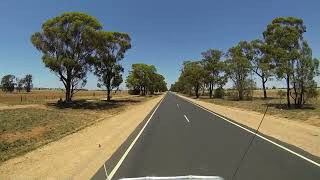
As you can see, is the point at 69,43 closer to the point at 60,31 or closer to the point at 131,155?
the point at 60,31

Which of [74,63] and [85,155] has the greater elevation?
[74,63]

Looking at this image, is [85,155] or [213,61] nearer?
[85,155]

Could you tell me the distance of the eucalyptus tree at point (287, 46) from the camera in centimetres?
3728

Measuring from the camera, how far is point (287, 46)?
3916 centimetres

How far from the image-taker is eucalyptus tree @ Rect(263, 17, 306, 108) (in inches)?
1468

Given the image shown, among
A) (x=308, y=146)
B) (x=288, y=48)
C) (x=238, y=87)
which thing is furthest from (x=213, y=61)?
(x=308, y=146)

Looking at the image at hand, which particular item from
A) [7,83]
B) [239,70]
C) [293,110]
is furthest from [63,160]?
[7,83]

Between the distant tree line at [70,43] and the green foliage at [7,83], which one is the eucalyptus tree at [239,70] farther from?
the green foliage at [7,83]

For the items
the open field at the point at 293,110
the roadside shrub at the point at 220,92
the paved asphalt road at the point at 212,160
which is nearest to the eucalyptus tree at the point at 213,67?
the roadside shrub at the point at 220,92

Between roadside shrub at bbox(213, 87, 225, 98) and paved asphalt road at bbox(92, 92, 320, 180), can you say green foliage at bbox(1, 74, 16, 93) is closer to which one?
roadside shrub at bbox(213, 87, 225, 98)

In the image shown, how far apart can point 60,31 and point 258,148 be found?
33398 millimetres

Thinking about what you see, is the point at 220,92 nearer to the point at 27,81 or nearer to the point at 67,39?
the point at 67,39

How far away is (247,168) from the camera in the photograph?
909 cm

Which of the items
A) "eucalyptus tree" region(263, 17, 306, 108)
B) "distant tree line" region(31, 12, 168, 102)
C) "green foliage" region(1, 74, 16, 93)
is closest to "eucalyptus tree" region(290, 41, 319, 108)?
"eucalyptus tree" region(263, 17, 306, 108)
